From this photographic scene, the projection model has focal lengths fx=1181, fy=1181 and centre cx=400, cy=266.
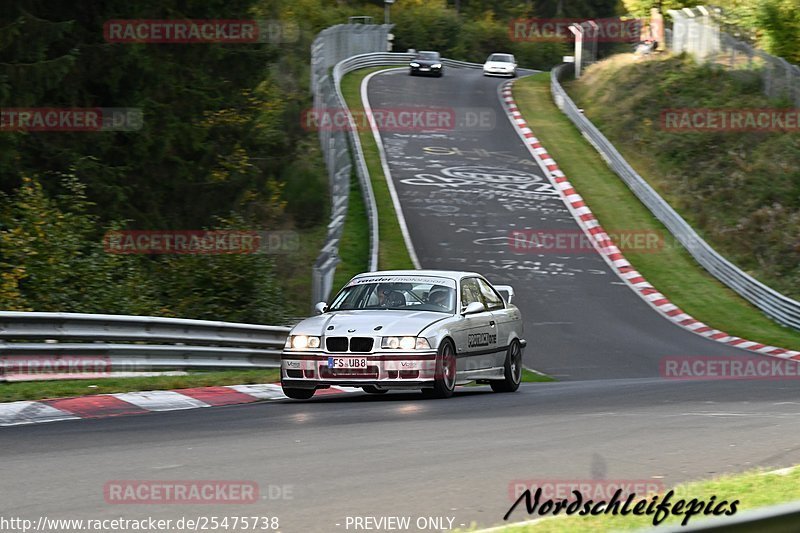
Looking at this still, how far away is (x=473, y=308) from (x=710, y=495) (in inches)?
279

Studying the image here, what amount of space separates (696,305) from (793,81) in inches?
532

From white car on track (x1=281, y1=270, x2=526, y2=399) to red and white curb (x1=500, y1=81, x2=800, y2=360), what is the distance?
10.00 m

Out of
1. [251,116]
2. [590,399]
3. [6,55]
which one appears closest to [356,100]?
[251,116]

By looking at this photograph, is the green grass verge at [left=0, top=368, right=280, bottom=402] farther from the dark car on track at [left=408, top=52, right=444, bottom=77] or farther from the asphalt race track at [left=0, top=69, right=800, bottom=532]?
the dark car on track at [left=408, top=52, right=444, bottom=77]

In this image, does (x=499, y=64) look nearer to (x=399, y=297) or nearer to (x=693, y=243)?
(x=693, y=243)

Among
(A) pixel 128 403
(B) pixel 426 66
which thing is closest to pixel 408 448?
(A) pixel 128 403

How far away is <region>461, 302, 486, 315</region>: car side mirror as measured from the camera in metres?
13.4

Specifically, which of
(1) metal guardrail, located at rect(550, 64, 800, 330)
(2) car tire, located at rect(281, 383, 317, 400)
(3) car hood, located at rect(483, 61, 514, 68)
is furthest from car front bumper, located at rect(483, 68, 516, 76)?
(2) car tire, located at rect(281, 383, 317, 400)

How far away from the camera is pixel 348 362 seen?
40.6 feet

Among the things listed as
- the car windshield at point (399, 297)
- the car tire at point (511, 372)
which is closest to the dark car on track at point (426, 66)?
the car tire at point (511, 372)

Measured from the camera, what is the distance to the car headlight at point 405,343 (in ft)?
40.5

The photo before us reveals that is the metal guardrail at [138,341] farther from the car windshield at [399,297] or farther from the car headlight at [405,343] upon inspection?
the car headlight at [405,343]

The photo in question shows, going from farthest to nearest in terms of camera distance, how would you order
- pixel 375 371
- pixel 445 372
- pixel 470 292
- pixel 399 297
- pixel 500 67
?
1. pixel 500 67
2. pixel 470 292
3. pixel 399 297
4. pixel 445 372
5. pixel 375 371

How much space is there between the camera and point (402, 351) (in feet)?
40.4
